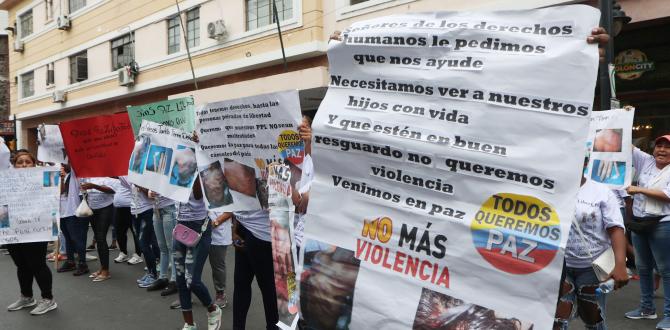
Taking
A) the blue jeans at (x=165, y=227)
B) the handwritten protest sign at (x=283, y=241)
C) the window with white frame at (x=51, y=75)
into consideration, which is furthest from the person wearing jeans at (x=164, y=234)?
the window with white frame at (x=51, y=75)

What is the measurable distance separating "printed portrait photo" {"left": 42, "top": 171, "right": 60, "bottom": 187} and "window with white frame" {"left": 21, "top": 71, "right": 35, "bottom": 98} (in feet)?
78.5

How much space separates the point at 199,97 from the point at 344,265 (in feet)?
43.7

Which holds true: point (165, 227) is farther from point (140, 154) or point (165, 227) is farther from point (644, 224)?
point (644, 224)

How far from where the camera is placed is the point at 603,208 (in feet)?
11.2

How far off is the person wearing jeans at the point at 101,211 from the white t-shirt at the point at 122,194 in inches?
3.4

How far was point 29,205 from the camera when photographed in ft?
18.9

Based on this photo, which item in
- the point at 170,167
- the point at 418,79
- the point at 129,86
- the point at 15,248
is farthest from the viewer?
the point at 129,86

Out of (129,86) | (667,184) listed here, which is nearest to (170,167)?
(667,184)

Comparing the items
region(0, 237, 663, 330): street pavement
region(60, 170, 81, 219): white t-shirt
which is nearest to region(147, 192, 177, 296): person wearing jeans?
region(0, 237, 663, 330): street pavement

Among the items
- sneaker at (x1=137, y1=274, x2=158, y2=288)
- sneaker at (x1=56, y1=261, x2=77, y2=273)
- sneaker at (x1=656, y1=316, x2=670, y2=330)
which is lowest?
sneaker at (x1=56, y1=261, x2=77, y2=273)

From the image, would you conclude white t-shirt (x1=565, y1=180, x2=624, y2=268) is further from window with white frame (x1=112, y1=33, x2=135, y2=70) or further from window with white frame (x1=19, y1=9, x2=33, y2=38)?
window with white frame (x1=19, y1=9, x2=33, y2=38)

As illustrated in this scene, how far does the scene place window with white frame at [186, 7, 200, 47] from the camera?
1642cm

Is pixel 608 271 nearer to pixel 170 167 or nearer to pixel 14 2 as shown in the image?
pixel 170 167

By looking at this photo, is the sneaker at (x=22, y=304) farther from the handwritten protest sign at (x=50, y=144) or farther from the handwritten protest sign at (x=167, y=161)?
the handwritten protest sign at (x=167, y=161)
